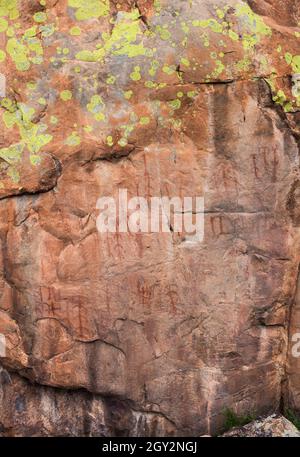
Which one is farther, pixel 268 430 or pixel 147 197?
pixel 268 430

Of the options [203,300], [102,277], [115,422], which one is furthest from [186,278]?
[115,422]

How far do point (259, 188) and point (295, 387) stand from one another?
2.32 m

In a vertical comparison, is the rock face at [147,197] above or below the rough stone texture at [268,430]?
above

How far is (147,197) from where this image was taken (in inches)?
218

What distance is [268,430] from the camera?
5.73 meters

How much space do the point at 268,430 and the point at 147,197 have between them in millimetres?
2831

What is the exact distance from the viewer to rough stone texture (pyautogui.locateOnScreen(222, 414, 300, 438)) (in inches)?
224

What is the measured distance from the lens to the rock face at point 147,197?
213 inches

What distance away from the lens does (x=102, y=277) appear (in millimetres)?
5590

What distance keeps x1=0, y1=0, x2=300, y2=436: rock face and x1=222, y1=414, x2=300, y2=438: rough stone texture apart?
17 cm

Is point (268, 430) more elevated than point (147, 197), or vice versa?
point (147, 197)

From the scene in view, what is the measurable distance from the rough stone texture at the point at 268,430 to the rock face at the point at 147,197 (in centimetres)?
17
